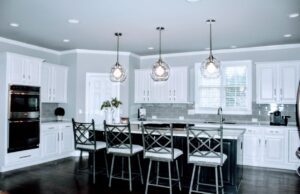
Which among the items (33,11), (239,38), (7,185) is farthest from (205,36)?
(7,185)

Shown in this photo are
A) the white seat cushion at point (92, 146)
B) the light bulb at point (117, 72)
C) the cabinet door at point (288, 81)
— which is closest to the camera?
the white seat cushion at point (92, 146)

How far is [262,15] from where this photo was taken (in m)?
4.23

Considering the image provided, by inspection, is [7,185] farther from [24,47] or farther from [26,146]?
[24,47]

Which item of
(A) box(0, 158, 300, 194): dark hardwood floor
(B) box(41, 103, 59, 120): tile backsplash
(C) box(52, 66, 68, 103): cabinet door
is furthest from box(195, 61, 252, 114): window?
(B) box(41, 103, 59, 120): tile backsplash

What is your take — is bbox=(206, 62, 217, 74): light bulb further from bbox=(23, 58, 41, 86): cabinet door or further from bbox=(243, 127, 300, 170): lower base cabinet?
bbox=(23, 58, 41, 86): cabinet door

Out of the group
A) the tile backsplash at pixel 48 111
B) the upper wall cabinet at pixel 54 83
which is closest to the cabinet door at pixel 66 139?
the tile backsplash at pixel 48 111

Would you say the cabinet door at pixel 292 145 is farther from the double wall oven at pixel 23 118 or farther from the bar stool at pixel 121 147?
the double wall oven at pixel 23 118

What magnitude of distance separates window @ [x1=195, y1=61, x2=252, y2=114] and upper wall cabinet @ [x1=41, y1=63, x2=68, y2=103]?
3648mm

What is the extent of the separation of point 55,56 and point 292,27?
5.97 m

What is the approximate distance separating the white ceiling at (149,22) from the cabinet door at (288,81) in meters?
0.60

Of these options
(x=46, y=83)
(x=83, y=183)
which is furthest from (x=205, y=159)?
(x=46, y=83)

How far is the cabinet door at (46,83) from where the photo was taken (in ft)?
21.2

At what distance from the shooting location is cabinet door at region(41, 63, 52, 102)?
646cm

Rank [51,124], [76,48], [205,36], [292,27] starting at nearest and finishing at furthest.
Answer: [292,27] < [205,36] < [51,124] < [76,48]
